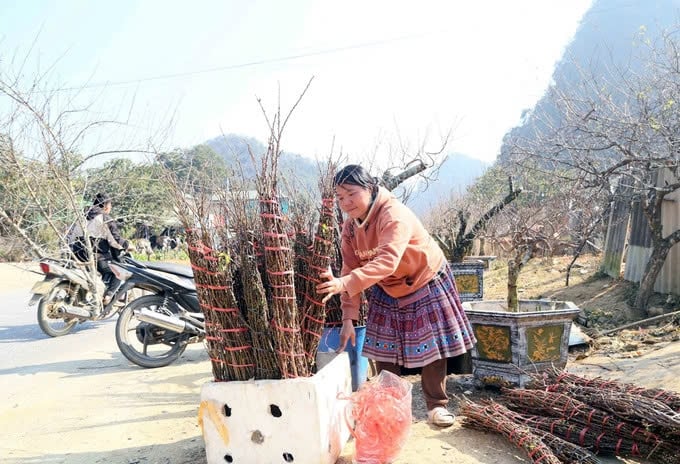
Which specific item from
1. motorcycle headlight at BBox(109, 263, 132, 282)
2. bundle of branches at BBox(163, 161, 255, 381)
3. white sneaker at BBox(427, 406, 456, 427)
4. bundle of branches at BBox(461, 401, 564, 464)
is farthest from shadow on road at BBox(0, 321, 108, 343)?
bundle of branches at BBox(461, 401, 564, 464)

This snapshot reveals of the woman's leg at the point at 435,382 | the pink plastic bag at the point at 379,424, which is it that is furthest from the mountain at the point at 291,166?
the woman's leg at the point at 435,382

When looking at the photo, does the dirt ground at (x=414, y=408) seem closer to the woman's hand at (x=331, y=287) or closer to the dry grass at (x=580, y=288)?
the dry grass at (x=580, y=288)

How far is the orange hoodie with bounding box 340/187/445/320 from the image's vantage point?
249 cm

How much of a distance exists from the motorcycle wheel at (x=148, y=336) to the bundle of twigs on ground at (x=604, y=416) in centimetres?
299

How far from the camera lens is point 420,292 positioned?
2.92m

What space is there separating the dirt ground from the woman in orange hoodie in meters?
0.30

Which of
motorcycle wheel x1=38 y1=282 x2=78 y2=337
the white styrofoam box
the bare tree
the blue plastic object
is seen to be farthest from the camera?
motorcycle wheel x1=38 y1=282 x2=78 y2=337

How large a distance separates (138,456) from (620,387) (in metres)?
2.73

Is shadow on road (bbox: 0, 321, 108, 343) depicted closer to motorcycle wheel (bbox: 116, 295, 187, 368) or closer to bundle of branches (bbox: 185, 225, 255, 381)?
motorcycle wheel (bbox: 116, 295, 187, 368)

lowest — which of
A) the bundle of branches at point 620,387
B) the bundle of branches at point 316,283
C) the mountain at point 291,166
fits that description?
the bundle of branches at point 620,387

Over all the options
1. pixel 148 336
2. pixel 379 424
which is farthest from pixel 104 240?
pixel 379 424

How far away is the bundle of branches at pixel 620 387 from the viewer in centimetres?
263

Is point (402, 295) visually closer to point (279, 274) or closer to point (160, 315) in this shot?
point (279, 274)

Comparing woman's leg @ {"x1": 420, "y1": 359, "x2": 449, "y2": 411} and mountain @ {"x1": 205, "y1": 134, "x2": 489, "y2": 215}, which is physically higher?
mountain @ {"x1": 205, "y1": 134, "x2": 489, "y2": 215}
